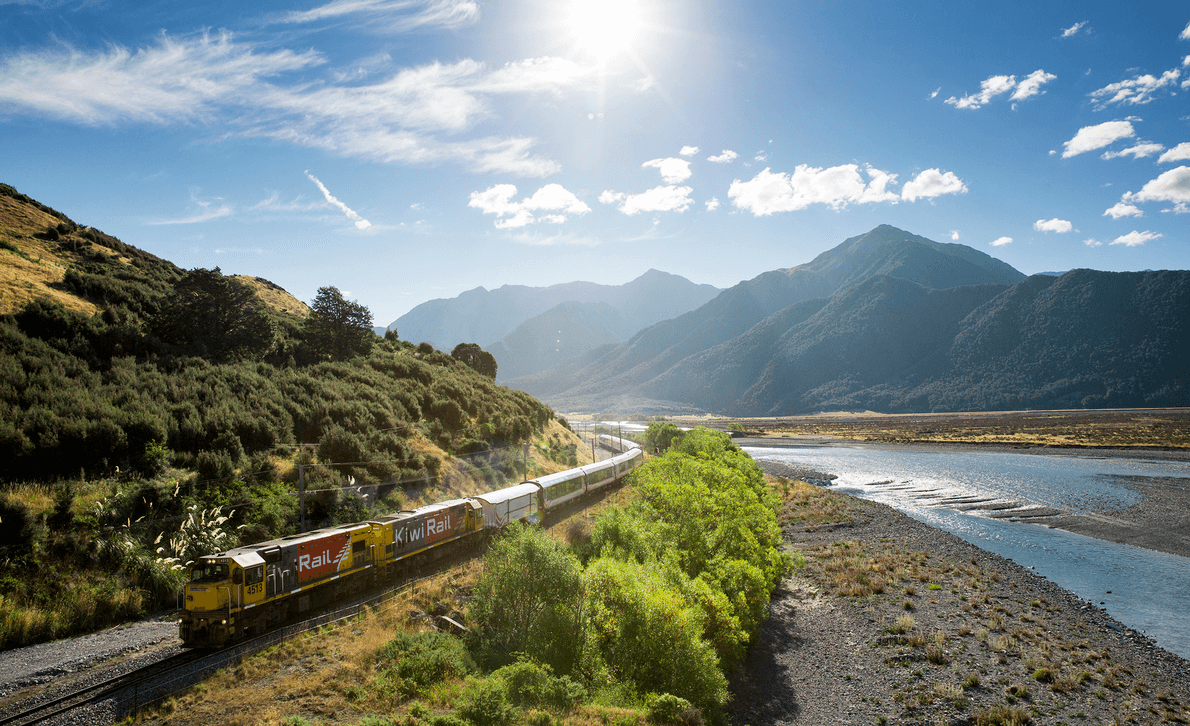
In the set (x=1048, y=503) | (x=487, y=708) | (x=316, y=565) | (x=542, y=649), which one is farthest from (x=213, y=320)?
(x=1048, y=503)

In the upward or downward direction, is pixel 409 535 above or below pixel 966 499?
above

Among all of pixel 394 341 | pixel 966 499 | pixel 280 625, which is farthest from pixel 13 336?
pixel 966 499

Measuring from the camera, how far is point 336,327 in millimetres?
50312

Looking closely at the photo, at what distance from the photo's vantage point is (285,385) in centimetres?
3703

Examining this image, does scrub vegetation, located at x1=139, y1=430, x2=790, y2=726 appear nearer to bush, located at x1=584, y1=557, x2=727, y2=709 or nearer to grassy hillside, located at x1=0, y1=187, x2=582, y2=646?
bush, located at x1=584, y1=557, x2=727, y2=709

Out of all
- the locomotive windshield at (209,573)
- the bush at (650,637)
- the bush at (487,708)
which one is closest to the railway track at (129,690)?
the locomotive windshield at (209,573)

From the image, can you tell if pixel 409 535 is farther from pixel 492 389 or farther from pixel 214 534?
pixel 492 389

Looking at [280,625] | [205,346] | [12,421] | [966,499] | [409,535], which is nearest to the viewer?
[280,625]

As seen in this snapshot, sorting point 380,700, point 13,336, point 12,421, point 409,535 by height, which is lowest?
point 380,700

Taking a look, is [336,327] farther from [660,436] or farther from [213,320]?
[660,436]

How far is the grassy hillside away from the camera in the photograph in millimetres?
19047

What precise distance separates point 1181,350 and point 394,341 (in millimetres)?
A: 229830

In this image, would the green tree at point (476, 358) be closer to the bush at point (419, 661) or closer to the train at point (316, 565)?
the train at point (316, 565)

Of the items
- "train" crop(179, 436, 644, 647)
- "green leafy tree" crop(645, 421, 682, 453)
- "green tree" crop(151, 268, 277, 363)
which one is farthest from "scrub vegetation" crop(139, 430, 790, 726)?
"green leafy tree" crop(645, 421, 682, 453)
